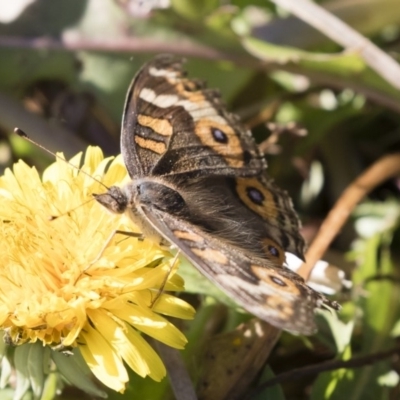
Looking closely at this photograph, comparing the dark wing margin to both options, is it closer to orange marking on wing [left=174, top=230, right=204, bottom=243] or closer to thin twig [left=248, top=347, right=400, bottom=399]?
orange marking on wing [left=174, top=230, right=204, bottom=243]

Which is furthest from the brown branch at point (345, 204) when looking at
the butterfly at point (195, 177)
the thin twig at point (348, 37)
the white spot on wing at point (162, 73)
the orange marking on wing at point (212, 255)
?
the white spot on wing at point (162, 73)

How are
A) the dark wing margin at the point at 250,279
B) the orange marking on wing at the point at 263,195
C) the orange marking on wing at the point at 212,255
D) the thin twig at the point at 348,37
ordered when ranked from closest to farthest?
1. the dark wing margin at the point at 250,279
2. the orange marking on wing at the point at 212,255
3. the orange marking on wing at the point at 263,195
4. the thin twig at the point at 348,37

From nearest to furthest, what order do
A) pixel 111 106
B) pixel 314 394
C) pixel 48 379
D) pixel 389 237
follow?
1. pixel 48 379
2. pixel 314 394
3. pixel 389 237
4. pixel 111 106

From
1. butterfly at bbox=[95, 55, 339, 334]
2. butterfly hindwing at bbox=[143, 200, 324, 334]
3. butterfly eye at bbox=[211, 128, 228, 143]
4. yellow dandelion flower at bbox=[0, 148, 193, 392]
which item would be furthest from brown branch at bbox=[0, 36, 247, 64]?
butterfly hindwing at bbox=[143, 200, 324, 334]

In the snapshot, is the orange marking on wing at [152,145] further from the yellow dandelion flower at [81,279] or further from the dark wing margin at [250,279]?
the dark wing margin at [250,279]

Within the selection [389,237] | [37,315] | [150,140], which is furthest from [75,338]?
[389,237]

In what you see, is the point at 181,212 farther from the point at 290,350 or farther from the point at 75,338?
the point at 290,350
